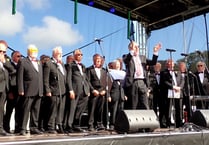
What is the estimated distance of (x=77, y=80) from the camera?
5.46 m

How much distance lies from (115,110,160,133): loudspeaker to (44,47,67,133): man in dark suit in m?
0.95

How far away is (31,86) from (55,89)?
48 centimetres

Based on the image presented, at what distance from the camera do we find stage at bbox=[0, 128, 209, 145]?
3593 mm

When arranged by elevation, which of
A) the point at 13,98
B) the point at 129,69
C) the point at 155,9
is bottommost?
the point at 13,98

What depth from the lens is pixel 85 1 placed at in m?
8.73

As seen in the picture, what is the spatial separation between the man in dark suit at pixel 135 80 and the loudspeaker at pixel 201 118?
0.75 metres

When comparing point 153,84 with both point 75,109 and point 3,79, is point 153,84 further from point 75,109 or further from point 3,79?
point 3,79

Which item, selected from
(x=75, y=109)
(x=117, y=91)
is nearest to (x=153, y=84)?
(x=117, y=91)

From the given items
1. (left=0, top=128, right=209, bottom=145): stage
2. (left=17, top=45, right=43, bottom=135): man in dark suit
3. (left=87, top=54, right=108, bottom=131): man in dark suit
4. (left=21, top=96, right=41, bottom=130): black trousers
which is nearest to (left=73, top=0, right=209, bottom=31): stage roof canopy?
(left=87, top=54, right=108, bottom=131): man in dark suit

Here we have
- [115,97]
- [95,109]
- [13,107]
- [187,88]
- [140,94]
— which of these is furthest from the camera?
[187,88]

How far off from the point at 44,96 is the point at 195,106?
3.34 meters

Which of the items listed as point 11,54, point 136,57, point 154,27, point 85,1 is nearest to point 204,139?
point 136,57

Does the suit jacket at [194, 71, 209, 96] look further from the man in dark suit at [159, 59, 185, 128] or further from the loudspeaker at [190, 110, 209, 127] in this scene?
the loudspeaker at [190, 110, 209, 127]

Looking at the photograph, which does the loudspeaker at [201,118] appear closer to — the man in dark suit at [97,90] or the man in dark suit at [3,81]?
the man in dark suit at [97,90]
